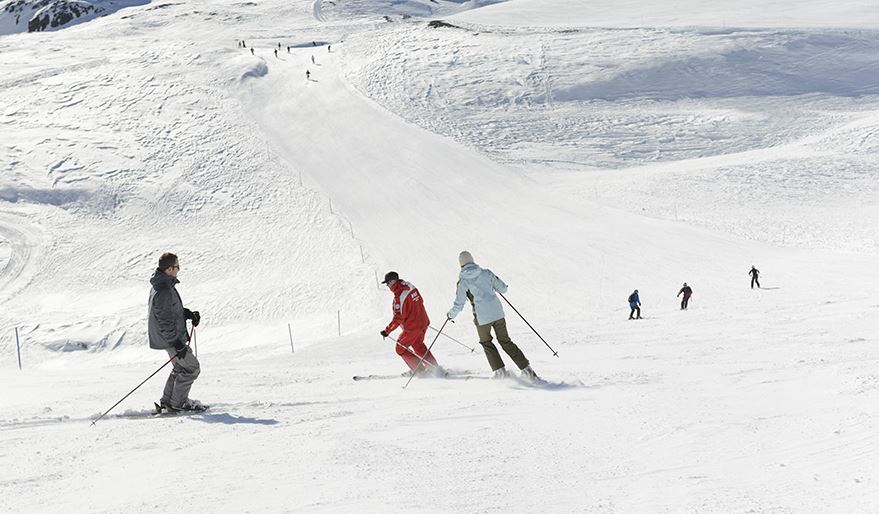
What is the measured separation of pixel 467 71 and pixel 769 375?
53783 millimetres

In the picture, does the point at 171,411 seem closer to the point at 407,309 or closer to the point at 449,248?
the point at 407,309

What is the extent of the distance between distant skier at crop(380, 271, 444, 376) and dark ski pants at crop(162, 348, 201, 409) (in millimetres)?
2967

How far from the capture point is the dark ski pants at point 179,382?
27.8ft

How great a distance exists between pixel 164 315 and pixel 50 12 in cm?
13187

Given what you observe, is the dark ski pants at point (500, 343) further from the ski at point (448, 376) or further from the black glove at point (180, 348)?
the black glove at point (180, 348)

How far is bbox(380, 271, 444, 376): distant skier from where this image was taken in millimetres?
10891

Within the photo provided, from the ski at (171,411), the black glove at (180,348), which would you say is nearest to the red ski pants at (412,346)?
the ski at (171,411)

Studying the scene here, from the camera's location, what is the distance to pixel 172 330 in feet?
27.5

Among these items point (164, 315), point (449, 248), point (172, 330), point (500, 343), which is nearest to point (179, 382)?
point (172, 330)

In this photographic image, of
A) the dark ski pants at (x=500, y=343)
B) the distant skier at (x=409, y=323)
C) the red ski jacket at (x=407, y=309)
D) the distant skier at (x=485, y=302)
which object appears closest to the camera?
the dark ski pants at (x=500, y=343)

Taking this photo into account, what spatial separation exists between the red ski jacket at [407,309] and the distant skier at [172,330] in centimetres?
322

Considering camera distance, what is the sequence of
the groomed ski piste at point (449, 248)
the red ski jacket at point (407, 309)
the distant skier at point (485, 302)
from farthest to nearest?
the red ski jacket at point (407, 309) → the distant skier at point (485, 302) → the groomed ski piste at point (449, 248)

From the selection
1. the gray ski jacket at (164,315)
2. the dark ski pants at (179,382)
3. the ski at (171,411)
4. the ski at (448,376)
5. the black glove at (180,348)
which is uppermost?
the gray ski jacket at (164,315)

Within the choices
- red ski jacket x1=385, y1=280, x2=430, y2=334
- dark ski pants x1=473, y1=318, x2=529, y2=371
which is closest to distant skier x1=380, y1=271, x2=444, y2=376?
red ski jacket x1=385, y1=280, x2=430, y2=334
